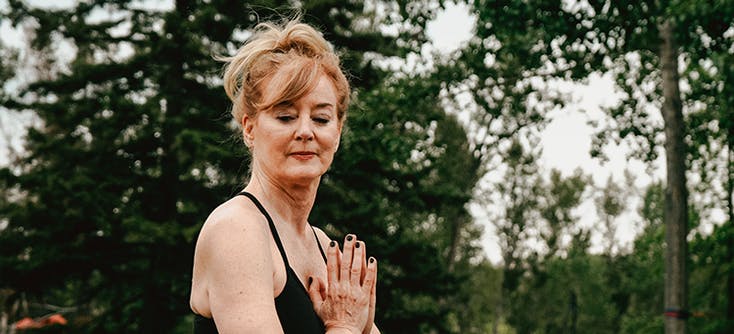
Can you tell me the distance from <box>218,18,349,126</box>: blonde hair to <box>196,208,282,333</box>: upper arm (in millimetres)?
387

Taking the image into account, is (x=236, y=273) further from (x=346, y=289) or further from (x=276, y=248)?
(x=346, y=289)

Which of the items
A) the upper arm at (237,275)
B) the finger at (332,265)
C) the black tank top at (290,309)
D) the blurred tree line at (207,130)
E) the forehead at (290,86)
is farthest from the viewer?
the blurred tree line at (207,130)

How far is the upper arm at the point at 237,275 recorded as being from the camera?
1.71m

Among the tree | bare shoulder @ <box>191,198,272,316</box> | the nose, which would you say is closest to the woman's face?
the nose

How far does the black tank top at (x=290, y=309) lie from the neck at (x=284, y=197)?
0.10 m

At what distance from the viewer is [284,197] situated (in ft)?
7.02

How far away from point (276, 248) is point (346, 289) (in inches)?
11.4

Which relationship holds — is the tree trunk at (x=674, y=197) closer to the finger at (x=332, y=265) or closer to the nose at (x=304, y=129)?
the finger at (x=332, y=265)

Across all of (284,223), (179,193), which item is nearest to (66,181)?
(179,193)

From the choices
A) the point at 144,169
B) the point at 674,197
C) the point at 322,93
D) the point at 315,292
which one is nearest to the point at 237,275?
the point at 315,292

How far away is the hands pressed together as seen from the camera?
202cm

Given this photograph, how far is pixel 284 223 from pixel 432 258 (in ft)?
51.8

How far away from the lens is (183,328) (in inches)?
865

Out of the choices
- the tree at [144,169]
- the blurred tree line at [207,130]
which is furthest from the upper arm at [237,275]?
the tree at [144,169]
